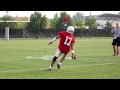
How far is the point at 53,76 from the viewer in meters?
10.1

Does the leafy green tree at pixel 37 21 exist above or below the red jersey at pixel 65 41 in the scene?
above

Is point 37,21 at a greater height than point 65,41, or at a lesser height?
greater

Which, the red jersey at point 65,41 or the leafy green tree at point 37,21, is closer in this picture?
the red jersey at point 65,41

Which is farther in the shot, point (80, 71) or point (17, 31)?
point (17, 31)

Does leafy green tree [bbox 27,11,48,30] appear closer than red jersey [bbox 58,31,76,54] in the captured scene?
No

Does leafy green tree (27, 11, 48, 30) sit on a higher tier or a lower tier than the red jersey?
higher

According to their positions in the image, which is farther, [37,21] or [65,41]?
[37,21]
